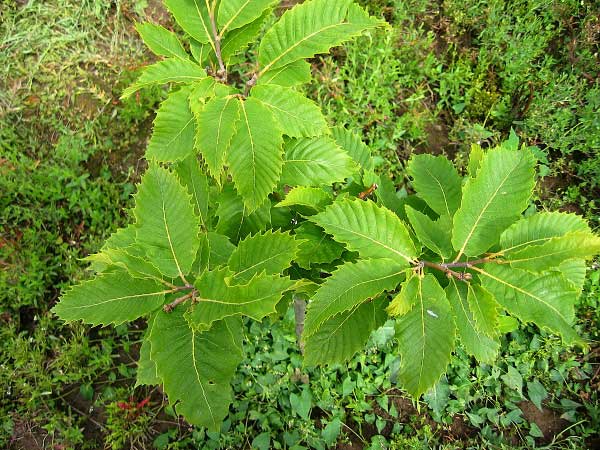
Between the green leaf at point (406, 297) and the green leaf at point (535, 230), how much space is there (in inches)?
11.1

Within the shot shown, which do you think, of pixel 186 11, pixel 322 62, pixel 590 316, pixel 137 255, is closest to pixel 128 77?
pixel 322 62

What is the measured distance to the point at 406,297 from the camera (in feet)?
4.09

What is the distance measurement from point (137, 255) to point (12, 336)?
231 centimetres

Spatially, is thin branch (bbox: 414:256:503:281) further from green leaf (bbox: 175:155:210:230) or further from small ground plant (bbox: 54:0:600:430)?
green leaf (bbox: 175:155:210:230)

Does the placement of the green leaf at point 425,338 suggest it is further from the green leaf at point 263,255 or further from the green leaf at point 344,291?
the green leaf at point 263,255

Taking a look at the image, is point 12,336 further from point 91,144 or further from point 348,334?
point 348,334

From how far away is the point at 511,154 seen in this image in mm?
1351

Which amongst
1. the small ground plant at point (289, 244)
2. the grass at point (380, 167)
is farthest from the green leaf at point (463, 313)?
the grass at point (380, 167)

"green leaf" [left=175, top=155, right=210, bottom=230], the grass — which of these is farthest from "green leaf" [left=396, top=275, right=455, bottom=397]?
the grass

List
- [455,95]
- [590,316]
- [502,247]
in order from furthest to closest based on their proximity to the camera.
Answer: [455,95] < [590,316] < [502,247]

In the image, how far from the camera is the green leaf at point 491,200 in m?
1.32

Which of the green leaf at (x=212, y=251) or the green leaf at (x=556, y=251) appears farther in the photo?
the green leaf at (x=212, y=251)

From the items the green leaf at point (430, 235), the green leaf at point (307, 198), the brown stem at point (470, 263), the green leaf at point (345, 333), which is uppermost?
the green leaf at point (307, 198)

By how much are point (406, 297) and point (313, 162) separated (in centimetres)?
57
